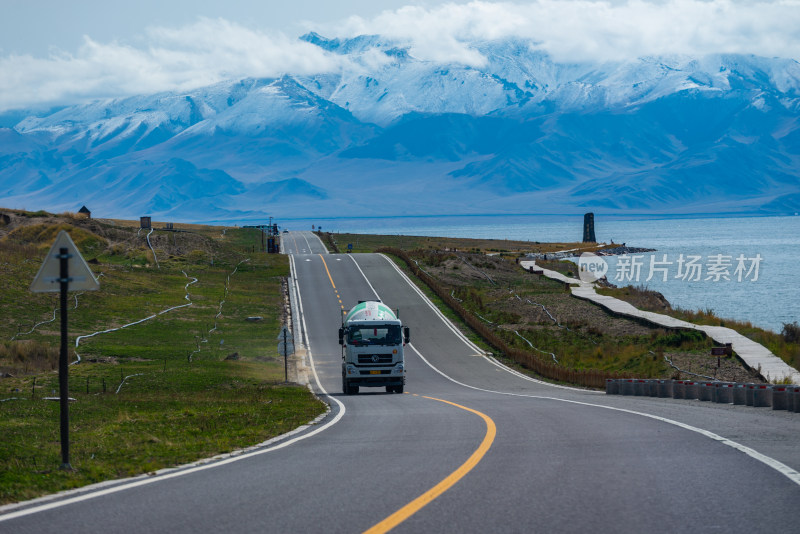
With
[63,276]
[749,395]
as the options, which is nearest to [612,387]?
[749,395]

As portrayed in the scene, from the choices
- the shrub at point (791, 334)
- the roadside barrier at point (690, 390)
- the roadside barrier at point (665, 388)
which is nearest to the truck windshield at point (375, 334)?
the roadside barrier at point (665, 388)

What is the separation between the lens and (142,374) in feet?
117

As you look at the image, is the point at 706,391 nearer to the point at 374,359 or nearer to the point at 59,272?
the point at 374,359

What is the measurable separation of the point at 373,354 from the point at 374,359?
0.19 m

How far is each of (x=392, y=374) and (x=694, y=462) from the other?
2238 cm

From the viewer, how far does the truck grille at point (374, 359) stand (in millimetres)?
A: 34406

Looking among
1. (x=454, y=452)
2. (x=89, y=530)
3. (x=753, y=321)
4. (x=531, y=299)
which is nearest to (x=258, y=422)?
(x=454, y=452)

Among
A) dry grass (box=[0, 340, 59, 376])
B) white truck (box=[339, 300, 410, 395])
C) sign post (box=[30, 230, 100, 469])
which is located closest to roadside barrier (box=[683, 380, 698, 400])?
white truck (box=[339, 300, 410, 395])

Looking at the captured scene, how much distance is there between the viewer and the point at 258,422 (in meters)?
20.3

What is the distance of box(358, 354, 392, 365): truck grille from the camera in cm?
3441

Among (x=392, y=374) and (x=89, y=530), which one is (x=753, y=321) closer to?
(x=392, y=374)

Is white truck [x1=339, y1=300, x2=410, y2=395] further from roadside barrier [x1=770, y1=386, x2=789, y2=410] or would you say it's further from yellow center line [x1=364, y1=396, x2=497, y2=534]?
yellow center line [x1=364, y1=396, x2=497, y2=534]

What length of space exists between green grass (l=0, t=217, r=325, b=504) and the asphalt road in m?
1.69

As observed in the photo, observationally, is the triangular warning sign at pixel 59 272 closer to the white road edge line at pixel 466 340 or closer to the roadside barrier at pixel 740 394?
the roadside barrier at pixel 740 394
